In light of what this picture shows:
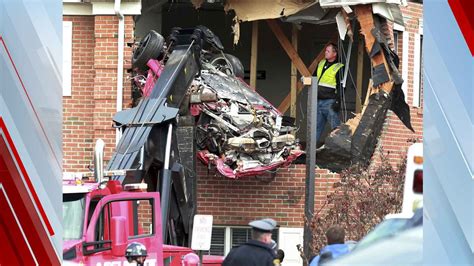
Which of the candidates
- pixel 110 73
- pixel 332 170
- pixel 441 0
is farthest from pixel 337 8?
pixel 441 0

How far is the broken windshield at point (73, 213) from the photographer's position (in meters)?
11.7

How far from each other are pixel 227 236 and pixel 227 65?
3.00 m

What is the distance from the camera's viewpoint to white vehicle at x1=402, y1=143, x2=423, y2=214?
6463mm

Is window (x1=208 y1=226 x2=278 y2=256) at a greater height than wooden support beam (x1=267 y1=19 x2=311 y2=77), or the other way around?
wooden support beam (x1=267 y1=19 x2=311 y2=77)

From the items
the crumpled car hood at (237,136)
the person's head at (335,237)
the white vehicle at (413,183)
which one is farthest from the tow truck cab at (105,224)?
the crumpled car hood at (237,136)

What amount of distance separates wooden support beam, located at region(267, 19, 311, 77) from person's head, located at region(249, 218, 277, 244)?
1103 cm

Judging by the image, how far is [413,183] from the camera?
699cm

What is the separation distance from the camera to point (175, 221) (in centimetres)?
1437

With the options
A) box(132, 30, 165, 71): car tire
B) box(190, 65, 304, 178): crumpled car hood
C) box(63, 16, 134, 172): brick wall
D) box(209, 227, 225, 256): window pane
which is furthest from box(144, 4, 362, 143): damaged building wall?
box(132, 30, 165, 71): car tire

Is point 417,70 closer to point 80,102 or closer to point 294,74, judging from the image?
point 294,74

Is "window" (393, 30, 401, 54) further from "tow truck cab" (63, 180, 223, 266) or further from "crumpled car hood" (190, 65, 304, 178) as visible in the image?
"tow truck cab" (63, 180, 223, 266)

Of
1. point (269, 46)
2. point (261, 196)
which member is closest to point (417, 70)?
point (261, 196)

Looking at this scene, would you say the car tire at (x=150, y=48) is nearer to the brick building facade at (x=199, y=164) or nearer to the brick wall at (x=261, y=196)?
the brick building facade at (x=199, y=164)

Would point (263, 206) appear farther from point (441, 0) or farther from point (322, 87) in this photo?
point (441, 0)
